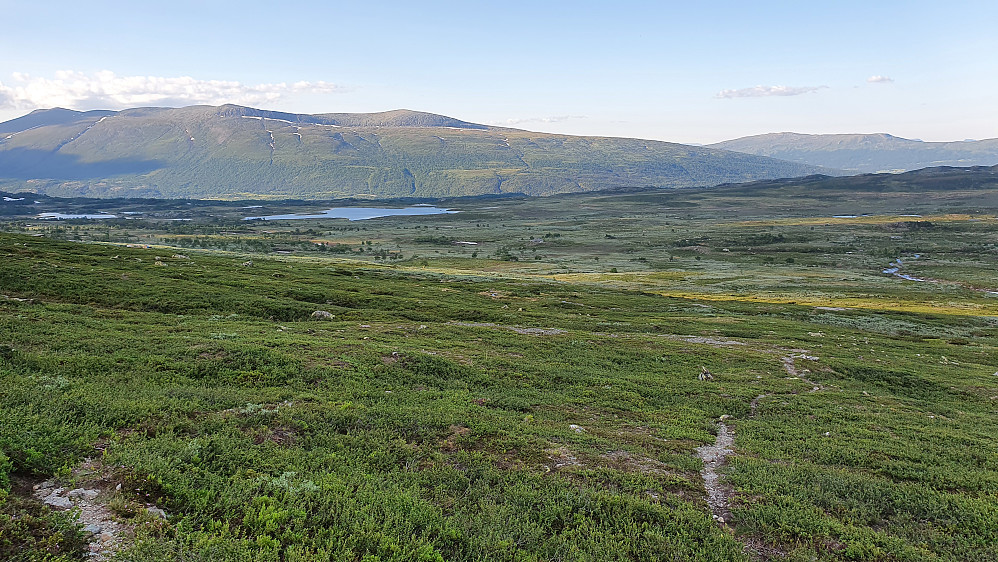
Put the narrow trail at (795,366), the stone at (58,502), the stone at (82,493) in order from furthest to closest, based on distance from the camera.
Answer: the narrow trail at (795,366), the stone at (82,493), the stone at (58,502)

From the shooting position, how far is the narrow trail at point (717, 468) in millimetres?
13789

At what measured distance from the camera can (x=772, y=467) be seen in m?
16.5

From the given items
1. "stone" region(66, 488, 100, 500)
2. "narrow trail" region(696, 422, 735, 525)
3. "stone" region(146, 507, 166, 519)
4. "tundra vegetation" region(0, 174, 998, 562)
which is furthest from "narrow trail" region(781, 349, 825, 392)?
"stone" region(66, 488, 100, 500)

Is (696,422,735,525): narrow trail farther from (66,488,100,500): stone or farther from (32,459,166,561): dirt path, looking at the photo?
(66,488,100,500): stone

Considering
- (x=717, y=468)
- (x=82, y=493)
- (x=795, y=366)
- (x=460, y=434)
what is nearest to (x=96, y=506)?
(x=82, y=493)

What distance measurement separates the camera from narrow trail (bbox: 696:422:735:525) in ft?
45.2

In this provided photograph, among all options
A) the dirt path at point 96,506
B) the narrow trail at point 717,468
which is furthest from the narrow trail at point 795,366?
the dirt path at point 96,506

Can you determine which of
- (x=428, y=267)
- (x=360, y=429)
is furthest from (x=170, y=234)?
(x=360, y=429)

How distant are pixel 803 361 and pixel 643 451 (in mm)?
26584

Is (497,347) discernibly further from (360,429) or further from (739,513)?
(739,513)

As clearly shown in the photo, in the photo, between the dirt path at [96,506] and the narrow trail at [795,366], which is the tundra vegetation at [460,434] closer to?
the dirt path at [96,506]

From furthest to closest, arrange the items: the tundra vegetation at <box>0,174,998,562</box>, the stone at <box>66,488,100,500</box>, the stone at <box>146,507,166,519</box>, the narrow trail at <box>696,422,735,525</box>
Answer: the narrow trail at <box>696,422,735,525</box> < the tundra vegetation at <box>0,174,998,562</box> < the stone at <box>66,488,100,500</box> < the stone at <box>146,507,166,519</box>

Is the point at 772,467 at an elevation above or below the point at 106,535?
below

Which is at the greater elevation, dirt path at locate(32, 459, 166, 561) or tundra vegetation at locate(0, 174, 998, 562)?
dirt path at locate(32, 459, 166, 561)
